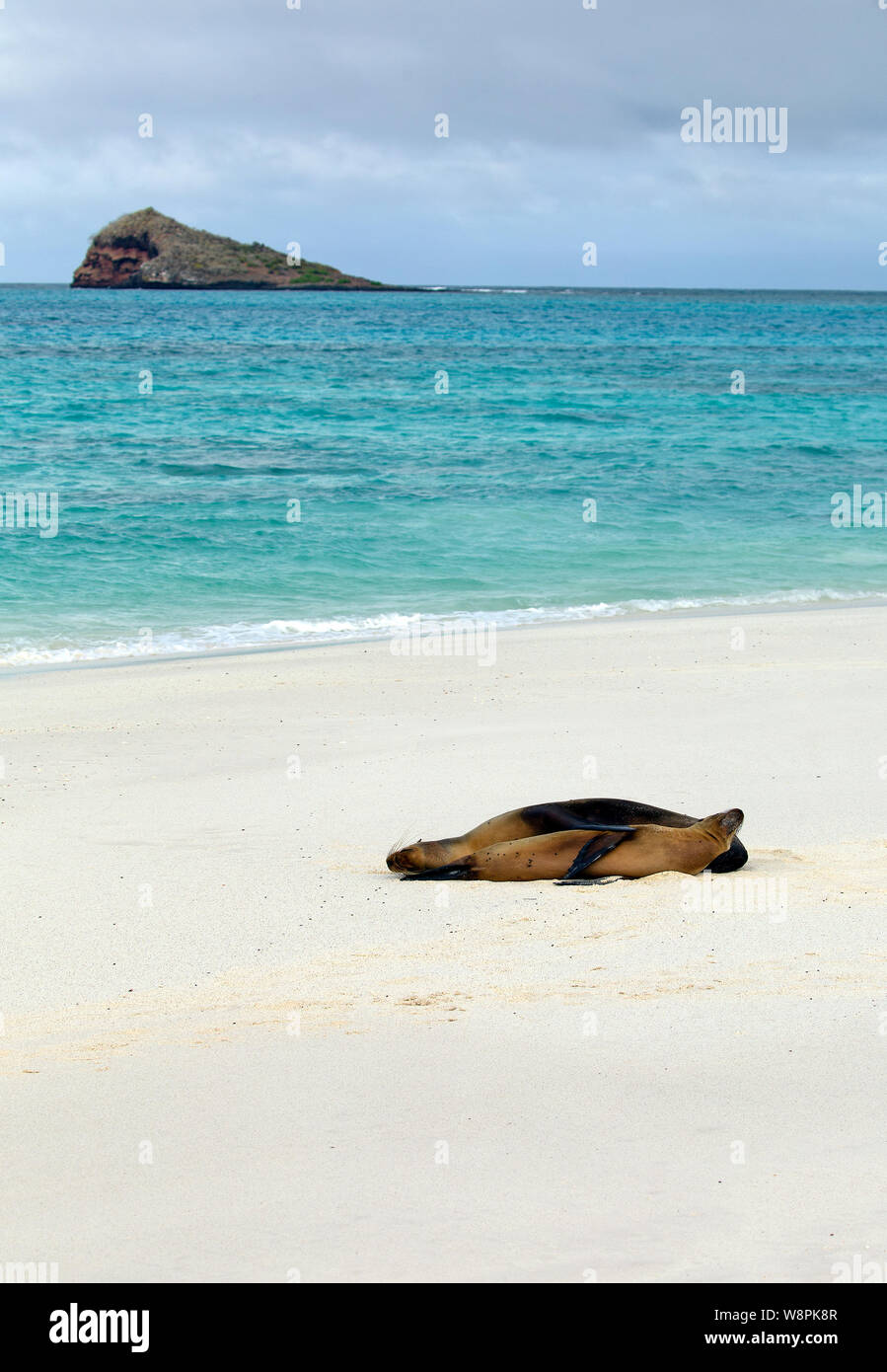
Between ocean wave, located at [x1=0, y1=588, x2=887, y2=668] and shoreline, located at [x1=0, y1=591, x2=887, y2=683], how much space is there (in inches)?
0.5

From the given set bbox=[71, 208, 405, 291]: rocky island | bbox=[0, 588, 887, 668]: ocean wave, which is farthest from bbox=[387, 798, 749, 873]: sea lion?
bbox=[71, 208, 405, 291]: rocky island

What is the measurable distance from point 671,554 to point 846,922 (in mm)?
10798

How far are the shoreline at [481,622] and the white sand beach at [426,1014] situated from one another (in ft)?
7.62

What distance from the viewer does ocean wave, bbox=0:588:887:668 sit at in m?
10.4

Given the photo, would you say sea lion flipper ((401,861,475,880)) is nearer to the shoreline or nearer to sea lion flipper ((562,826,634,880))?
sea lion flipper ((562,826,634,880))

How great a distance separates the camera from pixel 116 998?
4.21m

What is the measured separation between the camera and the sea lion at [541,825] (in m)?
5.31

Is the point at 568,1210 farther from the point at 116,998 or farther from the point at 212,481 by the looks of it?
the point at 212,481

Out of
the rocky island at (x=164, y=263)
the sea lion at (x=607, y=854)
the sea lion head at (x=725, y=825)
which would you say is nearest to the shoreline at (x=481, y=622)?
the sea lion at (x=607, y=854)

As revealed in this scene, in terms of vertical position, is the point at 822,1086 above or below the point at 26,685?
below

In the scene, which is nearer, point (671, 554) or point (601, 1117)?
point (601, 1117)

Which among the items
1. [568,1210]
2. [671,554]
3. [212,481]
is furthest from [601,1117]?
[212,481]
